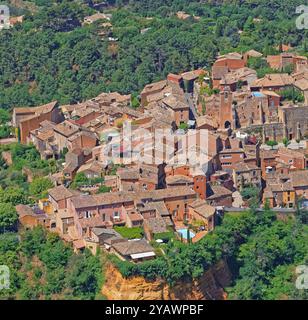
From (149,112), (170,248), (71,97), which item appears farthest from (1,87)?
(170,248)

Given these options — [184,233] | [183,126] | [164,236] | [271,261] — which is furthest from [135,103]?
[164,236]

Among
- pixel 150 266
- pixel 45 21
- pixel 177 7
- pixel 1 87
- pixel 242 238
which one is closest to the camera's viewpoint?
pixel 150 266

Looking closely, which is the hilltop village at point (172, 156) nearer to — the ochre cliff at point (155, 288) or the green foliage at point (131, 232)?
the green foliage at point (131, 232)

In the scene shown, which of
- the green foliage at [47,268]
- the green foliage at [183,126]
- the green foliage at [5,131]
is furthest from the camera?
the green foliage at [5,131]

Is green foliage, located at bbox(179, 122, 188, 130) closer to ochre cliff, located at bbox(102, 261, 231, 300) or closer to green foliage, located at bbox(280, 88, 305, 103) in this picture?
green foliage, located at bbox(280, 88, 305, 103)

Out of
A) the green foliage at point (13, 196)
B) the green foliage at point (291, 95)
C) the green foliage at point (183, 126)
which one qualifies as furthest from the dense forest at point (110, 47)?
the green foliage at point (13, 196)

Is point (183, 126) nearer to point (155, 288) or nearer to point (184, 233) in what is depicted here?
point (184, 233)

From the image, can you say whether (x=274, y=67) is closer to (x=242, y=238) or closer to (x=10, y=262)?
(x=242, y=238)
